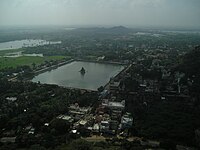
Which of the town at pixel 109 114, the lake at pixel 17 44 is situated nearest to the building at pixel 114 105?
the town at pixel 109 114

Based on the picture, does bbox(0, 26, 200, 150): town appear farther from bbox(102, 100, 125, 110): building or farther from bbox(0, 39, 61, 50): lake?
bbox(0, 39, 61, 50): lake

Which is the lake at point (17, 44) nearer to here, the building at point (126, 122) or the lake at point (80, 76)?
the lake at point (80, 76)

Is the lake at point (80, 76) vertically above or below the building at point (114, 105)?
above

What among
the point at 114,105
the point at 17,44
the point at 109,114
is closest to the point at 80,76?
the point at 114,105

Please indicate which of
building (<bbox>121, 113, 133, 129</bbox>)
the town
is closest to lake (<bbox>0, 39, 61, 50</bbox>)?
the town

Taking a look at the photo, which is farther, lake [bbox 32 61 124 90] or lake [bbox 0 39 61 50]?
lake [bbox 0 39 61 50]

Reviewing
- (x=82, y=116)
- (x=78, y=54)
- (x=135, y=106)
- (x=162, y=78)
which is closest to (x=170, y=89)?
(x=162, y=78)

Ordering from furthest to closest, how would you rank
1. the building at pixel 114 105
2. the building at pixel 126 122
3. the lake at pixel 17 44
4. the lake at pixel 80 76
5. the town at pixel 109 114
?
1. the lake at pixel 17 44
2. the lake at pixel 80 76
3. the building at pixel 114 105
4. the building at pixel 126 122
5. the town at pixel 109 114

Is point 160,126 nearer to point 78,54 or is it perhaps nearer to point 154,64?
point 154,64
